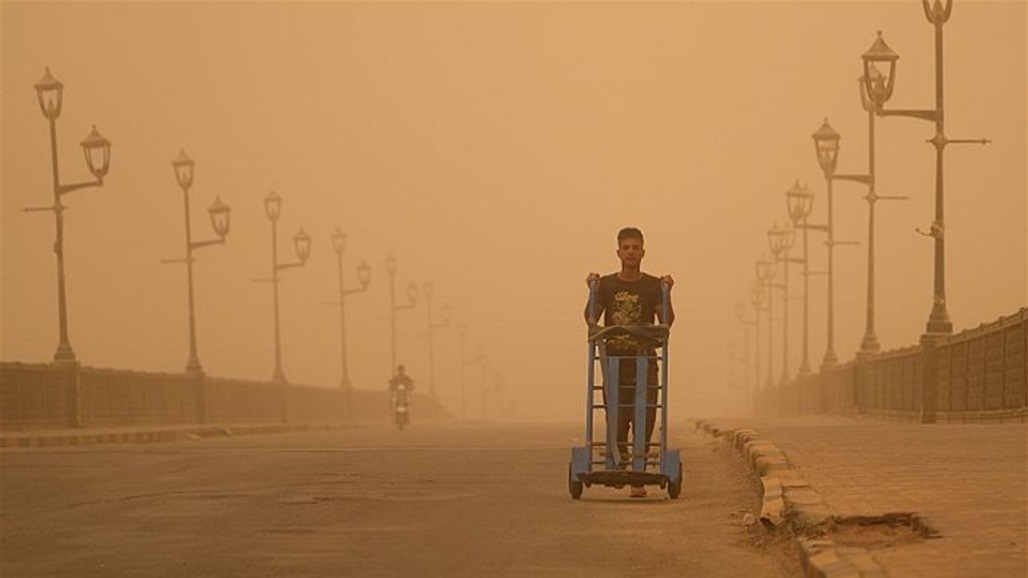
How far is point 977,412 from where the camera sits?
31656mm

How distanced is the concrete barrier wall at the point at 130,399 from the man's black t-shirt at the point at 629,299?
90.4 feet

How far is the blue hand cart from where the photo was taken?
1420 cm

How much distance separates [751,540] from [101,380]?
37.7m

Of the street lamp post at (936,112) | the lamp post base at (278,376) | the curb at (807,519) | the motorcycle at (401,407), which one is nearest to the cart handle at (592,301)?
the curb at (807,519)

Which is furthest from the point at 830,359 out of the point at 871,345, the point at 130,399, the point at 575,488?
the point at 575,488

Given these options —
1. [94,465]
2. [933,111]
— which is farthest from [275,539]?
[933,111]

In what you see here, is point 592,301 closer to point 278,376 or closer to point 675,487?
point 675,487

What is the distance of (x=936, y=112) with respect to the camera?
35.9 metres

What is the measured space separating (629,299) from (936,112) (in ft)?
74.4

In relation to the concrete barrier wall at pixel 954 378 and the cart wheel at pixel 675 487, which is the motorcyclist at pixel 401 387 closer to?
the concrete barrier wall at pixel 954 378

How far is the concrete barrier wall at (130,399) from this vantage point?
140ft

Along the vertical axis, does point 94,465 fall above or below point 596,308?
below

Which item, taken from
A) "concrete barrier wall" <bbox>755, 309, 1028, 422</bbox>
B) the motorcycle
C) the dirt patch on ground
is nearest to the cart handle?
the dirt patch on ground

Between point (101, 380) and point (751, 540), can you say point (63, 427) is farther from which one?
point (751, 540)
